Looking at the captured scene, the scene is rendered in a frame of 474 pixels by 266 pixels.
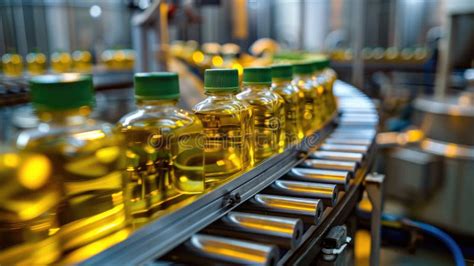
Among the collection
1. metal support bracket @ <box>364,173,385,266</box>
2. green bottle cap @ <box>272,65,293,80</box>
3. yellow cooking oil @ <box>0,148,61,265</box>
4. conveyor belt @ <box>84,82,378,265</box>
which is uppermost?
green bottle cap @ <box>272,65,293,80</box>

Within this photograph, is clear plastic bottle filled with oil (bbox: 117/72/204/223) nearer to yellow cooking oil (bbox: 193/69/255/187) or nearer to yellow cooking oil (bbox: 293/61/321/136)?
yellow cooking oil (bbox: 193/69/255/187)

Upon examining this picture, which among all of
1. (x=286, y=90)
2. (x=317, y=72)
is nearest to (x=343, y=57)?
(x=317, y=72)

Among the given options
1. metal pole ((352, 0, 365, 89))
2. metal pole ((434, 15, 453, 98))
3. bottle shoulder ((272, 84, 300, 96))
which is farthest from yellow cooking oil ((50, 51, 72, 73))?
bottle shoulder ((272, 84, 300, 96))

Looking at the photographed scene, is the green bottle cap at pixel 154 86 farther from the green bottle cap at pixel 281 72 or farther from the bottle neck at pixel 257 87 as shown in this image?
the green bottle cap at pixel 281 72

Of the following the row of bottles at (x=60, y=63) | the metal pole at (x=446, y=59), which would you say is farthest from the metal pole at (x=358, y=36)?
the row of bottles at (x=60, y=63)

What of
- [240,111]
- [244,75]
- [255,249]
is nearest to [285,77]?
[244,75]

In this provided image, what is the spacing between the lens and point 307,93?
125cm

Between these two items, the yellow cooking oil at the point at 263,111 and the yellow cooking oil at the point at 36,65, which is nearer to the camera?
the yellow cooking oil at the point at 263,111

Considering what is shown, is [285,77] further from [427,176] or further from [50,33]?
[50,33]

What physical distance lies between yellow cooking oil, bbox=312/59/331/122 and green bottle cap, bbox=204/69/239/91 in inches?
24.4

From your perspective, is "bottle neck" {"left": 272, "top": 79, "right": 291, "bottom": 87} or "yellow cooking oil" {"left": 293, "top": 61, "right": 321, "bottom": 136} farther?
"yellow cooking oil" {"left": 293, "top": 61, "right": 321, "bottom": 136}

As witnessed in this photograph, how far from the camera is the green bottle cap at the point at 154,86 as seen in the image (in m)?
0.67

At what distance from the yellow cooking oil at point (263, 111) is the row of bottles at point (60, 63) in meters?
2.97

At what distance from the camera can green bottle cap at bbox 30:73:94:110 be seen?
19.9 inches
